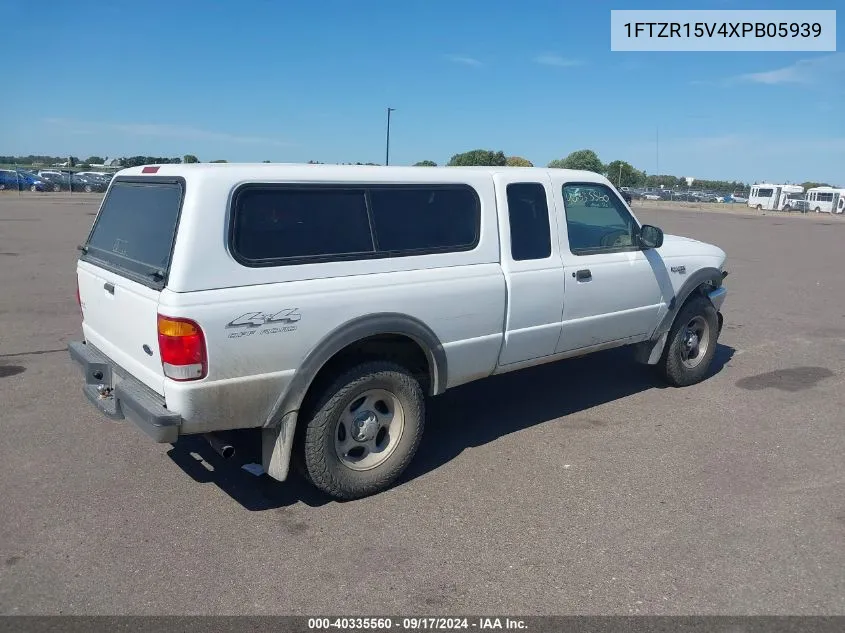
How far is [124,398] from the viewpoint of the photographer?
386cm

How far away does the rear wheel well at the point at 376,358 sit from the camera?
13.3 ft

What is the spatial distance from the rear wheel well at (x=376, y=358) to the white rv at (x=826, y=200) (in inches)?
2493

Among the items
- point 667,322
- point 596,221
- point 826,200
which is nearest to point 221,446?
point 596,221

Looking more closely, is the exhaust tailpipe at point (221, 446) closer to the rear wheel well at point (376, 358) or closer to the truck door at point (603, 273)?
the rear wheel well at point (376, 358)

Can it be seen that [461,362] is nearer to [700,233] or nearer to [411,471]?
[411,471]

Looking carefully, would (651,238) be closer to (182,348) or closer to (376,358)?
(376,358)

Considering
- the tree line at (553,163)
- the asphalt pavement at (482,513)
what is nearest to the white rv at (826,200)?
the tree line at (553,163)

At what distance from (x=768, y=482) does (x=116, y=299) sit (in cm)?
417

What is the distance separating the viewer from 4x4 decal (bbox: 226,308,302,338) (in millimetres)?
3572

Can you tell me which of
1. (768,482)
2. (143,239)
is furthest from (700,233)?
(143,239)

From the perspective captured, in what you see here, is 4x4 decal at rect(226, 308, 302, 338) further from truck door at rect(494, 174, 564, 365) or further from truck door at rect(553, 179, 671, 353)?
truck door at rect(553, 179, 671, 353)

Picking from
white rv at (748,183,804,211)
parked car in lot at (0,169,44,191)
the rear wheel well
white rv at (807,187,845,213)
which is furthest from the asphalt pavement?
white rv at (748,183,804,211)

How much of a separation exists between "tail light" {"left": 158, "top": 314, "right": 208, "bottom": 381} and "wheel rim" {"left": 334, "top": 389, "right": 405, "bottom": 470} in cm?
94

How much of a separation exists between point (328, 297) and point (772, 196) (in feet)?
231
